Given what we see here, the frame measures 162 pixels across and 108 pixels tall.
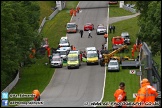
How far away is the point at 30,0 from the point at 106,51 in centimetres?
1193

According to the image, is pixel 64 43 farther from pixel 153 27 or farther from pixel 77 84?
pixel 77 84

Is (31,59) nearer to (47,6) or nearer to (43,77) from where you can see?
(43,77)

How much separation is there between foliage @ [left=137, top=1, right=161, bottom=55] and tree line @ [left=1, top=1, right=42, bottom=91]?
12.8m

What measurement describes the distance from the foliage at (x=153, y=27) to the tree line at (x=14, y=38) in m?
12.8

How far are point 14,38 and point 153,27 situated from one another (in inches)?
628

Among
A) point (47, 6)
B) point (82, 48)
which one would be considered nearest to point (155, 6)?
point (82, 48)

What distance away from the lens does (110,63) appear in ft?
193

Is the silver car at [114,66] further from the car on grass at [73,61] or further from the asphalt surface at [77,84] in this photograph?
the car on grass at [73,61]

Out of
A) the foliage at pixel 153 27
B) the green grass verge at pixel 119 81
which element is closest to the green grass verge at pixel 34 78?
the green grass verge at pixel 119 81

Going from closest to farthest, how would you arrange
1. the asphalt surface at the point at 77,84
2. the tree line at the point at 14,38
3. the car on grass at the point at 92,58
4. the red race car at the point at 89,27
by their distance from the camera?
the asphalt surface at the point at 77,84 → the tree line at the point at 14,38 → the car on grass at the point at 92,58 → the red race car at the point at 89,27

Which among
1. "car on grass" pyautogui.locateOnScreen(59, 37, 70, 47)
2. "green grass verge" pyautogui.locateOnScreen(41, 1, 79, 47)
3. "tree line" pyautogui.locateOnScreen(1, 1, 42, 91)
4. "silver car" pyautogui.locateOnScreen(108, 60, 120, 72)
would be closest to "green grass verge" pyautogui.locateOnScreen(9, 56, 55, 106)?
"tree line" pyautogui.locateOnScreen(1, 1, 42, 91)

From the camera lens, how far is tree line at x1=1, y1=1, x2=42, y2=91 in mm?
48438

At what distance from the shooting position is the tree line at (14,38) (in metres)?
48.4

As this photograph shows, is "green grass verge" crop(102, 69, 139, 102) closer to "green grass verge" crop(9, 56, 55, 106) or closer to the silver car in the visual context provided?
the silver car
